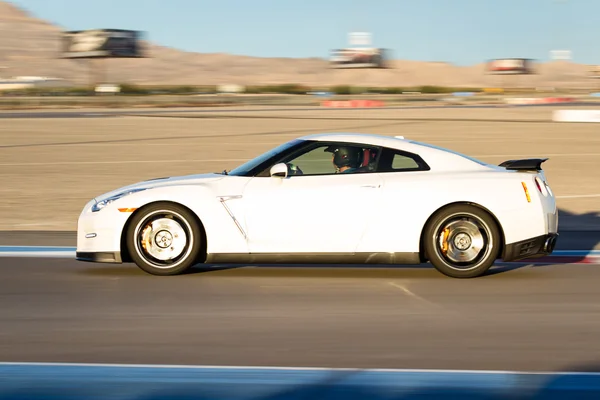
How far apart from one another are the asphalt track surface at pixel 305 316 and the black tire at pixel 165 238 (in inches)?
6.6

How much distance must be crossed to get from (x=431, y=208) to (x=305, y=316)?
6.42 feet

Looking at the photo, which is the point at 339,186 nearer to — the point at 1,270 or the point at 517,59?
the point at 1,270

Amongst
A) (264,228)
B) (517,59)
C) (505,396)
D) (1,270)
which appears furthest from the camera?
(517,59)

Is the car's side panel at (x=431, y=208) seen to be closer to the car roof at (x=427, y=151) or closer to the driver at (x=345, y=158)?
the car roof at (x=427, y=151)

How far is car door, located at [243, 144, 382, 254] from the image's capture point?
324 inches

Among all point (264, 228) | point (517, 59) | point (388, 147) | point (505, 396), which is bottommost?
point (505, 396)

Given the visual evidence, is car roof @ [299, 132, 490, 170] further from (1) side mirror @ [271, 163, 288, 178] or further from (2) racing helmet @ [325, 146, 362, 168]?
(1) side mirror @ [271, 163, 288, 178]

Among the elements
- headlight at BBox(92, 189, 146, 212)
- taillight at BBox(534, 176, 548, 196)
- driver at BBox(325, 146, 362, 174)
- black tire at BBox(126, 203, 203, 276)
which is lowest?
black tire at BBox(126, 203, 203, 276)

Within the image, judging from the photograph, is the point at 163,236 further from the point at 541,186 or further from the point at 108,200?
the point at 541,186

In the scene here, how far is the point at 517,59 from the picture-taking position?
151000 mm

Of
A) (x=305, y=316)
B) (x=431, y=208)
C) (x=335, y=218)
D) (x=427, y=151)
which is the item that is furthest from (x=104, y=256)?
(x=427, y=151)

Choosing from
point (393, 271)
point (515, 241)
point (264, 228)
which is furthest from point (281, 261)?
point (515, 241)

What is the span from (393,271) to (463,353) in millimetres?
3161

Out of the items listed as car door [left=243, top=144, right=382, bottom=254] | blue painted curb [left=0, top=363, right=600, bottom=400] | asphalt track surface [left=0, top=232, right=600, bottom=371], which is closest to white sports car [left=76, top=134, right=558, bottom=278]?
car door [left=243, top=144, right=382, bottom=254]
